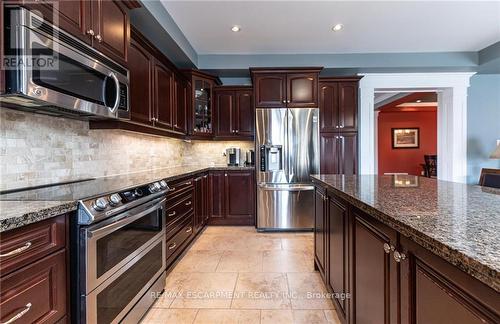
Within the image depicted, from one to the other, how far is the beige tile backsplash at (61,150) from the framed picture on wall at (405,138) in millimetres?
8239

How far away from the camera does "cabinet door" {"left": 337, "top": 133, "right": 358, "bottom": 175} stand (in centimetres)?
430

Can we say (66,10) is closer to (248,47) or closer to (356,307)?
(356,307)

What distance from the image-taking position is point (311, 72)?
403cm

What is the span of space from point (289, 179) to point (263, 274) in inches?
66.9

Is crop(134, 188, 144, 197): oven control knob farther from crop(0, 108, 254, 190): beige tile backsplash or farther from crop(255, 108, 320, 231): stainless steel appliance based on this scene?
crop(255, 108, 320, 231): stainless steel appliance

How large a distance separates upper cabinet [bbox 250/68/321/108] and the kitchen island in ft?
8.38

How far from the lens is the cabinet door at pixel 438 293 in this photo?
24.3 inches

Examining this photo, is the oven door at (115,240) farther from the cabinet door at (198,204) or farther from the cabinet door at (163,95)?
the cabinet door at (198,204)

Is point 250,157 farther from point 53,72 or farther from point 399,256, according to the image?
point 399,256

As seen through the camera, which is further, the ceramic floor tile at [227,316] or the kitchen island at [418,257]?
the ceramic floor tile at [227,316]

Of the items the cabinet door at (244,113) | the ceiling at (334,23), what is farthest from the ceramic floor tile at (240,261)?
the ceiling at (334,23)

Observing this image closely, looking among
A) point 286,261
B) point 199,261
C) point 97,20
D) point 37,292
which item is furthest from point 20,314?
point 286,261

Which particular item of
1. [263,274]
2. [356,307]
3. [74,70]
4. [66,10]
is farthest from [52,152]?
[356,307]

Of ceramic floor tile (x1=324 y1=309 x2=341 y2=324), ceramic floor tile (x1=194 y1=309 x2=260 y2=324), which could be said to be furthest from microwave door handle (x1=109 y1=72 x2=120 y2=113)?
Answer: ceramic floor tile (x1=324 y1=309 x2=341 y2=324)
